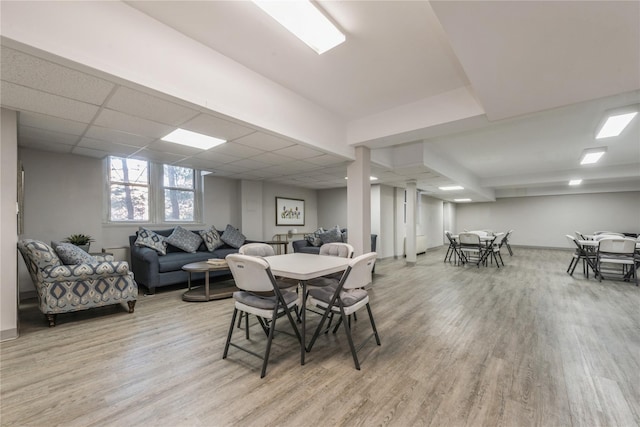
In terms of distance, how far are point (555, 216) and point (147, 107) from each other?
15.0 meters

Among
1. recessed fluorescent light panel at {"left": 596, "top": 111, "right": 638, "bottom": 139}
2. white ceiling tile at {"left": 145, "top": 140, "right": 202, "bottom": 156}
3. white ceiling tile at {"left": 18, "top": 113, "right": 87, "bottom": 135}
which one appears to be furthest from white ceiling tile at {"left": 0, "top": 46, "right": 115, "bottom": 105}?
recessed fluorescent light panel at {"left": 596, "top": 111, "right": 638, "bottom": 139}

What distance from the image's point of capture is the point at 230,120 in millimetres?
A: 2762

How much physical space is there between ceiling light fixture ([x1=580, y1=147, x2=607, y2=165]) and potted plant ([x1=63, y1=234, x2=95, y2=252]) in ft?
32.2

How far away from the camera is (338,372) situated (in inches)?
79.0

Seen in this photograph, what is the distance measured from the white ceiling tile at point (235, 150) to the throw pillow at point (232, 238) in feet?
7.57

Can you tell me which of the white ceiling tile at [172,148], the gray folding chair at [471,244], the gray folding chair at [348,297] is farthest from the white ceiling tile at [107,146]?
the gray folding chair at [471,244]

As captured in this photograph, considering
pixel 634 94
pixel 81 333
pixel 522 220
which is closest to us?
pixel 81 333

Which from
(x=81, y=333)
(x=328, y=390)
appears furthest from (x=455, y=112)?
(x=81, y=333)

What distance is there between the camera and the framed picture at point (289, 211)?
8047 mm

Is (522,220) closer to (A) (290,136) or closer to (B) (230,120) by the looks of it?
(A) (290,136)

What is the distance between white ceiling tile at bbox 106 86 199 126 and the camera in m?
2.27

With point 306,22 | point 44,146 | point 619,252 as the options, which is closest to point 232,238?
point 44,146

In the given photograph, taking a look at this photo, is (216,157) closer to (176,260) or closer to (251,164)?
(251,164)

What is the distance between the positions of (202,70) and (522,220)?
1436cm
